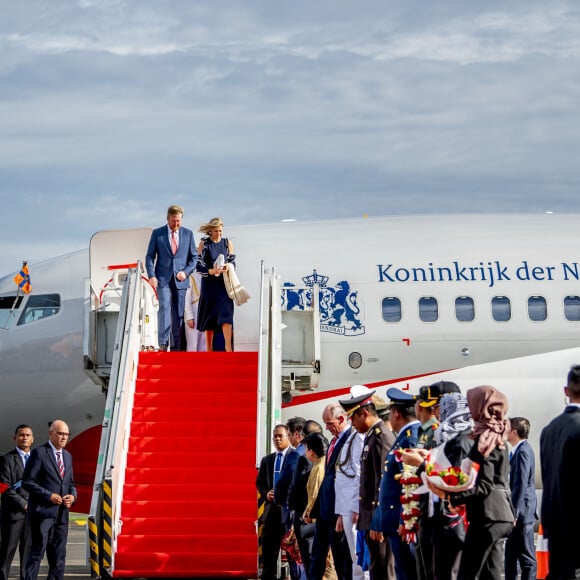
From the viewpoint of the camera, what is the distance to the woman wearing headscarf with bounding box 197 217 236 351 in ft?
47.5

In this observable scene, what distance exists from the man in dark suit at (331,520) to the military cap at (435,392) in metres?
1.63

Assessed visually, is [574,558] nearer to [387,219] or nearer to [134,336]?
[134,336]

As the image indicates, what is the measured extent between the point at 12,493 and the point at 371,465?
5.11m

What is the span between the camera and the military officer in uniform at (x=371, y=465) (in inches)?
346

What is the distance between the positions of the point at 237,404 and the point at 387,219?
5.23 meters

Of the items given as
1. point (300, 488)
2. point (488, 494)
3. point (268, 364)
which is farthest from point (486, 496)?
point (268, 364)

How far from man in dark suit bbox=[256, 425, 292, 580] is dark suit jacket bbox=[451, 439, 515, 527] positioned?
4.61 metres

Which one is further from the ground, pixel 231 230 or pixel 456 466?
pixel 231 230

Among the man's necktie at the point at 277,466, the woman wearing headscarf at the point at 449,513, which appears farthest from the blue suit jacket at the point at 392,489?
the man's necktie at the point at 277,466

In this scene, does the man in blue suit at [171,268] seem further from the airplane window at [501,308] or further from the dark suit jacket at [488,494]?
the dark suit jacket at [488,494]

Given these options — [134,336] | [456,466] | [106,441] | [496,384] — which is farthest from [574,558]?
[496,384]

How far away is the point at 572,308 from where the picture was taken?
16.0 meters

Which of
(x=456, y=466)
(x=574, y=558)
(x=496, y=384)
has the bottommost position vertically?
(x=574, y=558)

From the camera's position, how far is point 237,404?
13125mm
